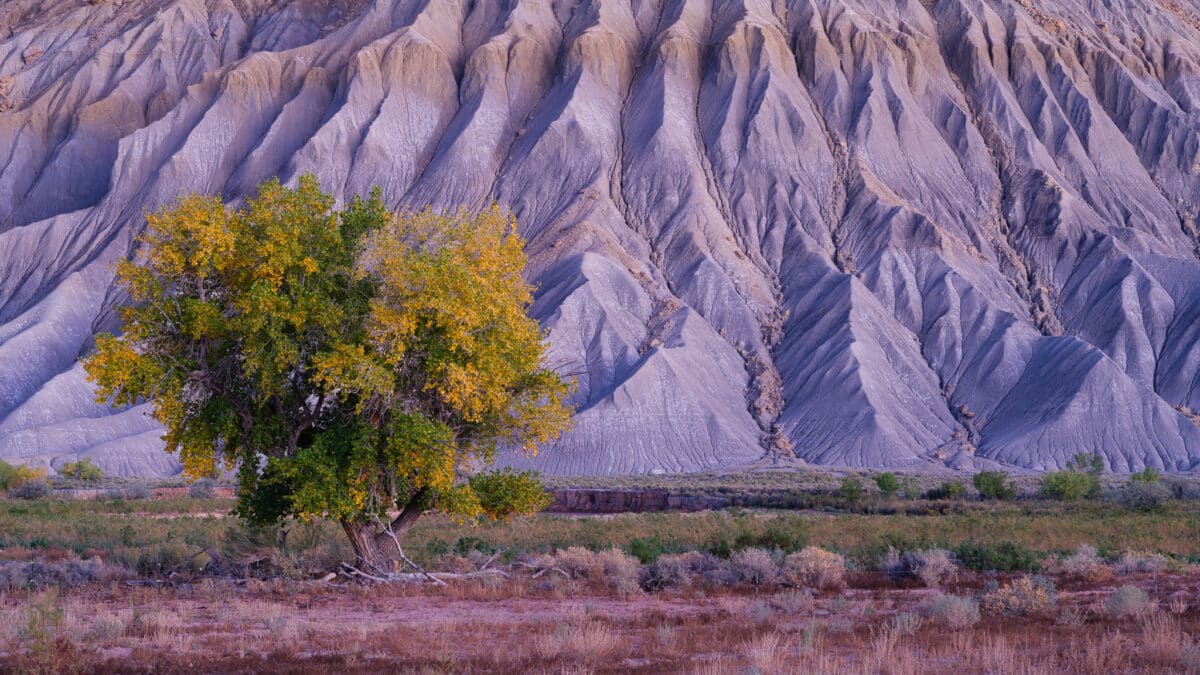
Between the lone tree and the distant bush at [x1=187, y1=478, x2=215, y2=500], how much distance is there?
1234 inches

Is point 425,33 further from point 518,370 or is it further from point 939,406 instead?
point 518,370

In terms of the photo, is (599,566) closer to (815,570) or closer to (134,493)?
(815,570)

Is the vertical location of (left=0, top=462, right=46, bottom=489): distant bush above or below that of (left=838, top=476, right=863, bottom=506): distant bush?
above

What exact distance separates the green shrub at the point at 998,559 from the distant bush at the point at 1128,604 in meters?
5.78

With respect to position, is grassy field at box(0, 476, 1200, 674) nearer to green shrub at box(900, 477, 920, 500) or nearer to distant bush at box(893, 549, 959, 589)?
distant bush at box(893, 549, 959, 589)

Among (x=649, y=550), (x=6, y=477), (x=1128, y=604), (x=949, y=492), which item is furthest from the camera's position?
(x=6, y=477)

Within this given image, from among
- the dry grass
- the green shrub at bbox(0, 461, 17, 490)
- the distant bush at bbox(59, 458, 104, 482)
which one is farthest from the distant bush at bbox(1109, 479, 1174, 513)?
the distant bush at bbox(59, 458, 104, 482)

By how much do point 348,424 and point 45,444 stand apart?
55.8 meters

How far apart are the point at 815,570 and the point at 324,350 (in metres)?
9.15

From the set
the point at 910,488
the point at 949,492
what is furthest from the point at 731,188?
the point at 949,492

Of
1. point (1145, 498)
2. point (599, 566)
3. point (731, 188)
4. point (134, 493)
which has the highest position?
point (731, 188)

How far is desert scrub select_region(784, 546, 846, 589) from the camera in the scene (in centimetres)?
1938

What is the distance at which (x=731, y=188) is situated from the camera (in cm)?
8531

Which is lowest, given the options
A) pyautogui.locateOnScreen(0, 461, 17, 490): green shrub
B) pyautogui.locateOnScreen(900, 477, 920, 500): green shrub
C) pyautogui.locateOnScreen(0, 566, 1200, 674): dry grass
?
Result: pyautogui.locateOnScreen(0, 566, 1200, 674): dry grass
